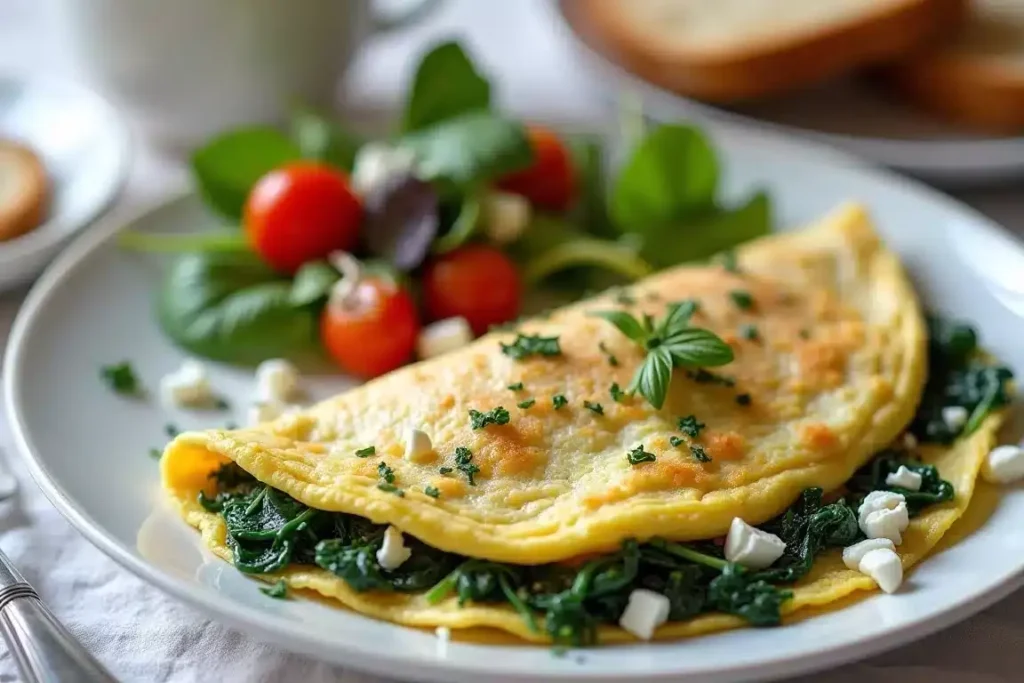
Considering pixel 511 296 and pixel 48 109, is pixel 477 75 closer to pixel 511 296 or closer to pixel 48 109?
pixel 511 296

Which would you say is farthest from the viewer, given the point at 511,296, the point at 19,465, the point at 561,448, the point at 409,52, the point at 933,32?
the point at 409,52

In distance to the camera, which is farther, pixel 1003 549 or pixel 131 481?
pixel 131 481

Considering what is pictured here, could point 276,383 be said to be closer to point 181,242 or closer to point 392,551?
point 181,242

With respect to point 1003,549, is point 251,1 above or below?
above

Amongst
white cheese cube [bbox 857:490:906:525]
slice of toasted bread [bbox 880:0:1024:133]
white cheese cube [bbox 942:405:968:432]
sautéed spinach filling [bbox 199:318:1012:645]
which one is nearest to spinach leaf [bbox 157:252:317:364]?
sautéed spinach filling [bbox 199:318:1012:645]

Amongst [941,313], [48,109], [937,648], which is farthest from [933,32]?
[48,109]

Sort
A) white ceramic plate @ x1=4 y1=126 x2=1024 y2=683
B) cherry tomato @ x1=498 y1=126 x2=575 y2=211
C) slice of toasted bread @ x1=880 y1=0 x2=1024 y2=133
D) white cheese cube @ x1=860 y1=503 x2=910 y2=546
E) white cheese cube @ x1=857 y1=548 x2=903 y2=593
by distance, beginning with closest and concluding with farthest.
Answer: white ceramic plate @ x1=4 y1=126 x2=1024 y2=683 → white cheese cube @ x1=857 y1=548 x2=903 y2=593 → white cheese cube @ x1=860 y1=503 x2=910 y2=546 → cherry tomato @ x1=498 y1=126 x2=575 y2=211 → slice of toasted bread @ x1=880 y1=0 x2=1024 y2=133

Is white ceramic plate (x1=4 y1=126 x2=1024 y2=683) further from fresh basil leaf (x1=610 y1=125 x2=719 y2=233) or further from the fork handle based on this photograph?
fresh basil leaf (x1=610 y1=125 x2=719 y2=233)

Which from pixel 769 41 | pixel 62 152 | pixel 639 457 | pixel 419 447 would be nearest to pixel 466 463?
pixel 419 447
